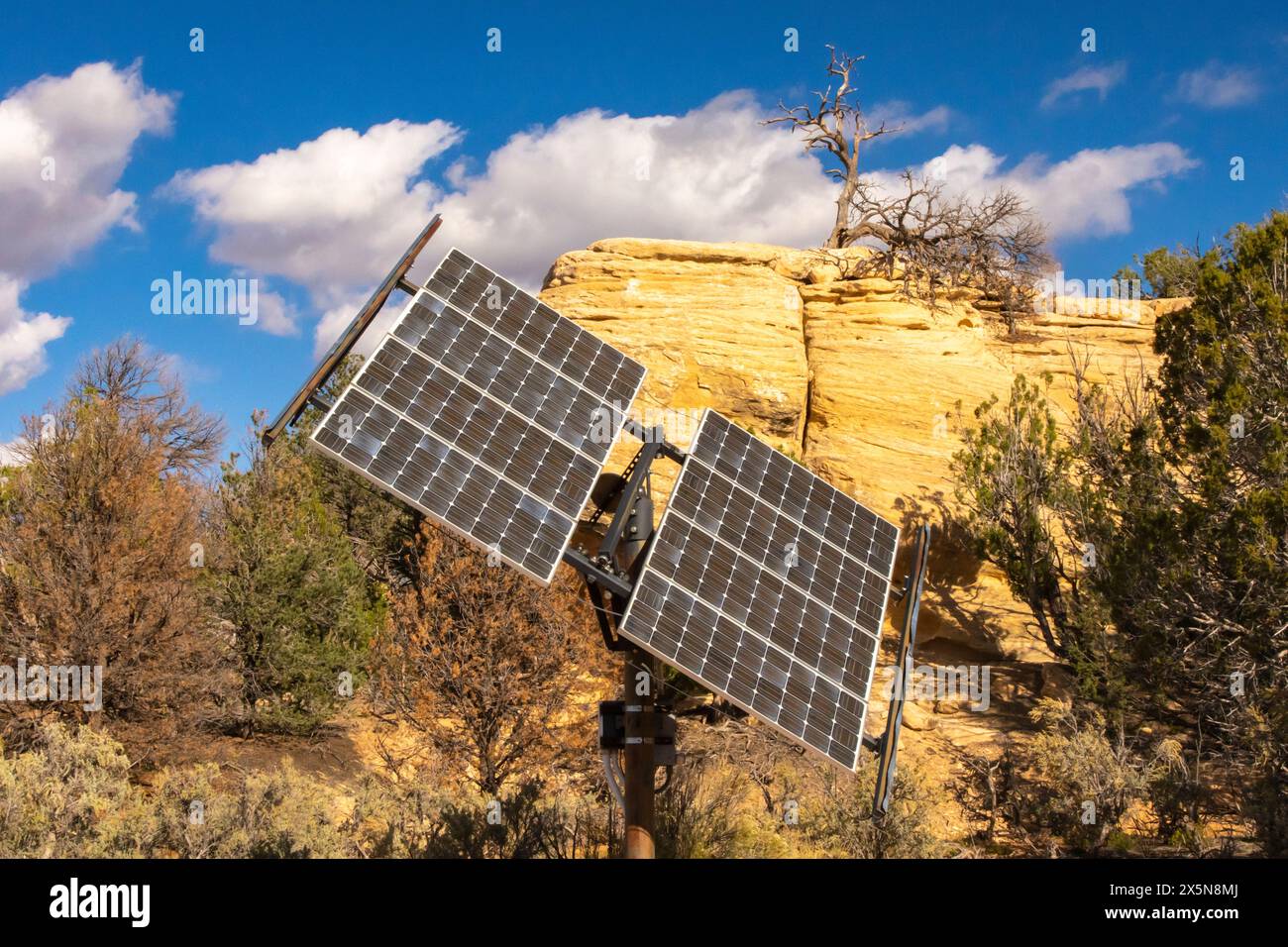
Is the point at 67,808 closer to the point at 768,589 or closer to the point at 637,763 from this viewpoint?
the point at 637,763

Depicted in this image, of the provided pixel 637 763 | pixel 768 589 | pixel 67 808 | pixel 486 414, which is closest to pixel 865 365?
pixel 768 589

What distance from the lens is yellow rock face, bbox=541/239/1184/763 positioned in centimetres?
2684

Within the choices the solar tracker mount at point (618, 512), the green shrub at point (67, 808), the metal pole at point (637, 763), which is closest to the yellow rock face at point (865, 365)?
the green shrub at point (67, 808)

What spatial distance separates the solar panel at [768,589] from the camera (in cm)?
889

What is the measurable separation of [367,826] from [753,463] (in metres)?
8.73

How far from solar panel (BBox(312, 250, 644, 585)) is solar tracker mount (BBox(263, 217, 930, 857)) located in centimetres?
2

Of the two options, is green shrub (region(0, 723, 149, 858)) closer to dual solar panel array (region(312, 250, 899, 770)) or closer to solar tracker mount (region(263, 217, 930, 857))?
solar tracker mount (region(263, 217, 930, 857))

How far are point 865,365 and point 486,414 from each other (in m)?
20.6

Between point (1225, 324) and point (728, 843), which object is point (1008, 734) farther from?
point (728, 843)

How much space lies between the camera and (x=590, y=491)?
915cm

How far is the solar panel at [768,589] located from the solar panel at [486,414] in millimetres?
954

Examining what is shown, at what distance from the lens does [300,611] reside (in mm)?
27484

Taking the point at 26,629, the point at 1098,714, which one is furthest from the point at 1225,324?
the point at 26,629

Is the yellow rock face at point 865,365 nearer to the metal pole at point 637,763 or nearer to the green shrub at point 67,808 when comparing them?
the green shrub at point 67,808
